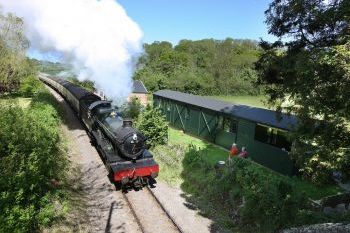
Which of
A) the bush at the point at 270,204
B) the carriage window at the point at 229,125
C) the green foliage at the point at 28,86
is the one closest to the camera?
the bush at the point at 270,204

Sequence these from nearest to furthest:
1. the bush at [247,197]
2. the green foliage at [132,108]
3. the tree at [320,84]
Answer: the tree at [320,84], the bush at [247,197], the green foliage at [132,108]

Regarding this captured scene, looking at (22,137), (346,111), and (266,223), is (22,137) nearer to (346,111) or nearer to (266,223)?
(266,223)

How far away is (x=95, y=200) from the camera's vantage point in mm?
14320

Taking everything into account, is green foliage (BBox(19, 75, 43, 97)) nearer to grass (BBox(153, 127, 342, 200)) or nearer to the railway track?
grass (BBox(153, 127, 342, 200))

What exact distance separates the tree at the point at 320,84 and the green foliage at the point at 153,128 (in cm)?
862

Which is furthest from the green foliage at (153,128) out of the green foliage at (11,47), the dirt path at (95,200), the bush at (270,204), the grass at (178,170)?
the green foliage at (11,47)

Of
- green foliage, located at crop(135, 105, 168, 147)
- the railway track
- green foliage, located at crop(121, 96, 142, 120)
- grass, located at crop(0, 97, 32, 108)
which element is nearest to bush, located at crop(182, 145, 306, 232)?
the railway track

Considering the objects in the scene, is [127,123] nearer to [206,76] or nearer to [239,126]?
[239,126]

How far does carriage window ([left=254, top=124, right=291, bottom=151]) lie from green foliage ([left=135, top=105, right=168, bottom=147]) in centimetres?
597

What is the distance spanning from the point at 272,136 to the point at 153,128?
7.29 m

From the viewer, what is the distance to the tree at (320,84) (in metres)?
11.0

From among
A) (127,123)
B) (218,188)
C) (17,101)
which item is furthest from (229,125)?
(17,101)

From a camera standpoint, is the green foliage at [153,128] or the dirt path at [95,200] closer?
the dirt path at [95,200]

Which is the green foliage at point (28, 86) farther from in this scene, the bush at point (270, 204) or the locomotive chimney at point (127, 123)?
the bush at point (270, 204)
